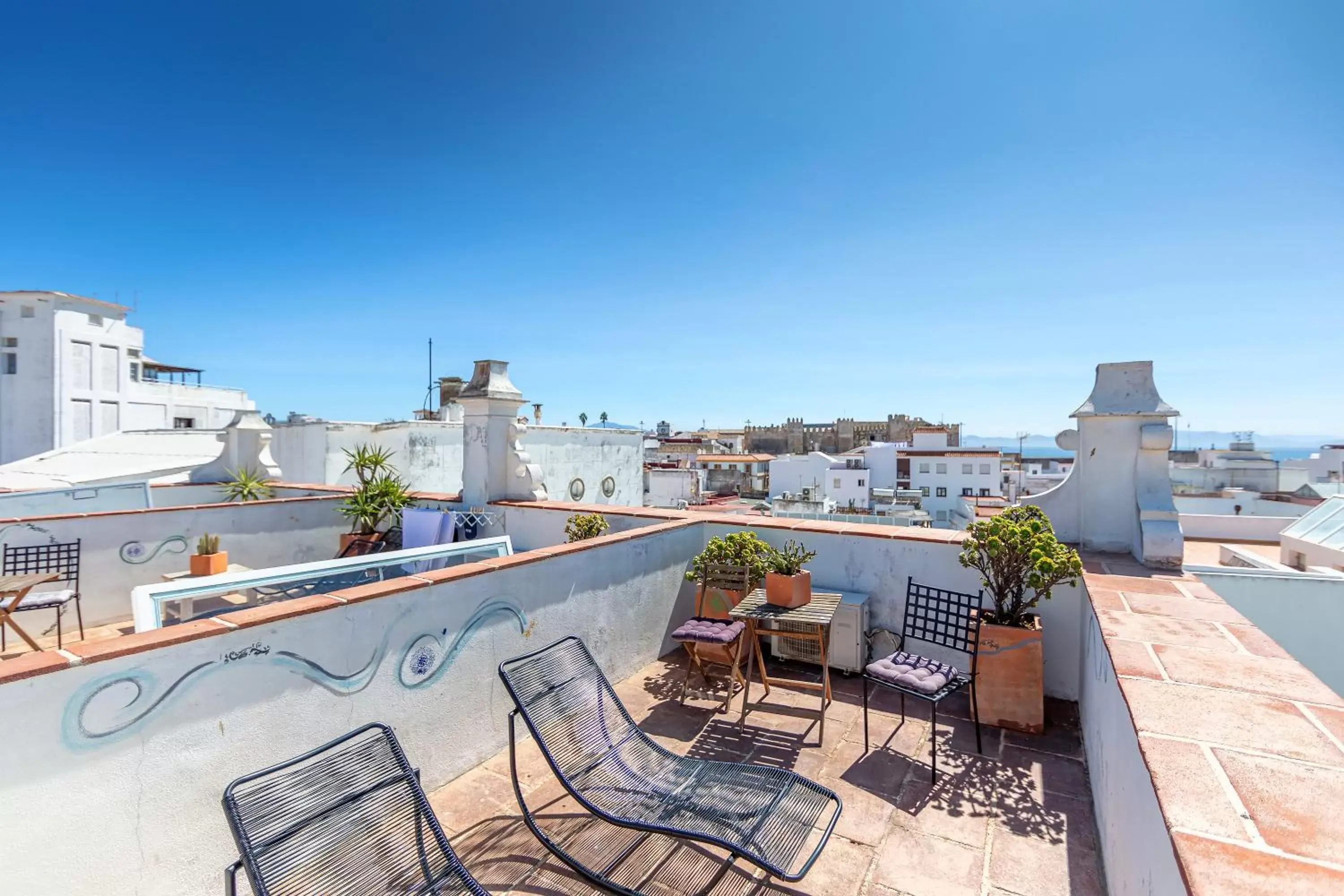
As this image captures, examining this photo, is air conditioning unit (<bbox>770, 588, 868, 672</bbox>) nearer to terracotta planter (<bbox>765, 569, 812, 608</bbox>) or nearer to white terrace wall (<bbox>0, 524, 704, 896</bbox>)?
terracotta planter (<bbox>765, 569, 812, 608</bbox>)

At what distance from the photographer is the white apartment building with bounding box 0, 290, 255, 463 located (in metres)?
26.4

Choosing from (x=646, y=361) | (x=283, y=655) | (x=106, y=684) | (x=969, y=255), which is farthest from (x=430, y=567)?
(x=646, y=361)

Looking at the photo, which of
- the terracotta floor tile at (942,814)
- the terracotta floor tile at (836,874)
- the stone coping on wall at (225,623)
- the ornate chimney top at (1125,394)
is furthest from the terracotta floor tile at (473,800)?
the ornate chimney top at (1125,394)

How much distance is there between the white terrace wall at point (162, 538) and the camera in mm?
5004

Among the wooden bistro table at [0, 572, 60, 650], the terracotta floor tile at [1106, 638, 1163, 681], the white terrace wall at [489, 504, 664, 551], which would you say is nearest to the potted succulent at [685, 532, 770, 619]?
the white terrace wall at [489, 504, 664, 551]

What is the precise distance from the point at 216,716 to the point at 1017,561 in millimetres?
4312

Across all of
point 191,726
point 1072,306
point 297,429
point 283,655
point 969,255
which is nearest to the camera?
point 191,726

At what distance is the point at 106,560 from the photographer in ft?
17.1

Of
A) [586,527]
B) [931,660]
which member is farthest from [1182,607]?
[586,527]

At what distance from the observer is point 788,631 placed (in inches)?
153

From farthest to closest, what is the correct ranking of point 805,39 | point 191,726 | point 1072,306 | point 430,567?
point 1072,306, point 805,39, point 430,567, point 191,726

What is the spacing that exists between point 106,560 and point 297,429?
886cm

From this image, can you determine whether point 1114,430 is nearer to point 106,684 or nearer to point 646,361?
point 106,684

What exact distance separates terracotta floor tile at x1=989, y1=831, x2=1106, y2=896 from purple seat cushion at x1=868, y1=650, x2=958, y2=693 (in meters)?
0.72
